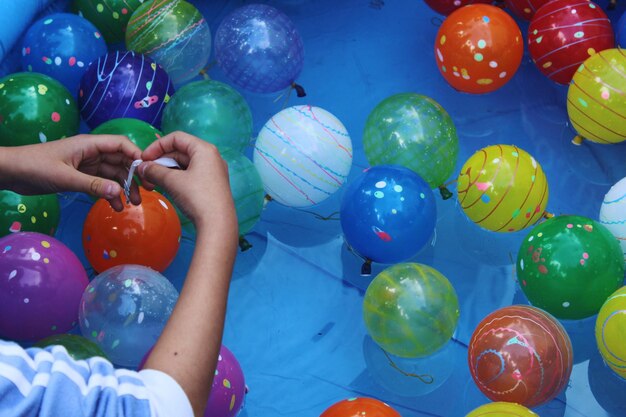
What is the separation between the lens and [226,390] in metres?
2.04

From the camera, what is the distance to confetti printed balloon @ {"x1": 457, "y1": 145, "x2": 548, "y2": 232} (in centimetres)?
241

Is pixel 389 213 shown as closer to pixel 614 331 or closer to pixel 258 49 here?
pixel 614 331

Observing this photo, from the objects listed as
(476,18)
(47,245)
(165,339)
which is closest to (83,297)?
(47,245)

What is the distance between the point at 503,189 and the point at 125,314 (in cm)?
122

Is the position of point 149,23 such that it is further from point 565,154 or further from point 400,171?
point 565,154

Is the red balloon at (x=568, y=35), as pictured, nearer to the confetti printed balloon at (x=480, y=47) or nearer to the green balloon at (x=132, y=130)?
the confetti printed balloon at (x=480, y=47)

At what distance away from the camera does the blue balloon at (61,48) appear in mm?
2707

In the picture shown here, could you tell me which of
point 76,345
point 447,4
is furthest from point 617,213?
point 76,345

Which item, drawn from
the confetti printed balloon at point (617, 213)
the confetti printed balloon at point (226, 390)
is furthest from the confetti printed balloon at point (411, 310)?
the confetti printed balloon at point (617, 213)

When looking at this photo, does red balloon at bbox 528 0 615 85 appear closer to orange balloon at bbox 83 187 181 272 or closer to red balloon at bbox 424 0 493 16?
red balloon at bbox 424 0 493 16

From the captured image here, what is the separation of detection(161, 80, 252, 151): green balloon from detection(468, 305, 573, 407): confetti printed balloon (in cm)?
105

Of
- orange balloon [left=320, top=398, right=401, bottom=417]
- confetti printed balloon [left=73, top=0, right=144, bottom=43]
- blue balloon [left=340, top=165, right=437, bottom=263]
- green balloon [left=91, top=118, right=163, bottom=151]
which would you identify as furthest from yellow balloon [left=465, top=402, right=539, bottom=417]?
confetti printed balloon [left=73, top=0, right=144, bottom=43]

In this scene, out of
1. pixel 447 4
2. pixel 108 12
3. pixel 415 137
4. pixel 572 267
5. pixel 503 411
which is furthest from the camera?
pixel 447 4

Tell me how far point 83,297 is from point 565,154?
1.83 meters
